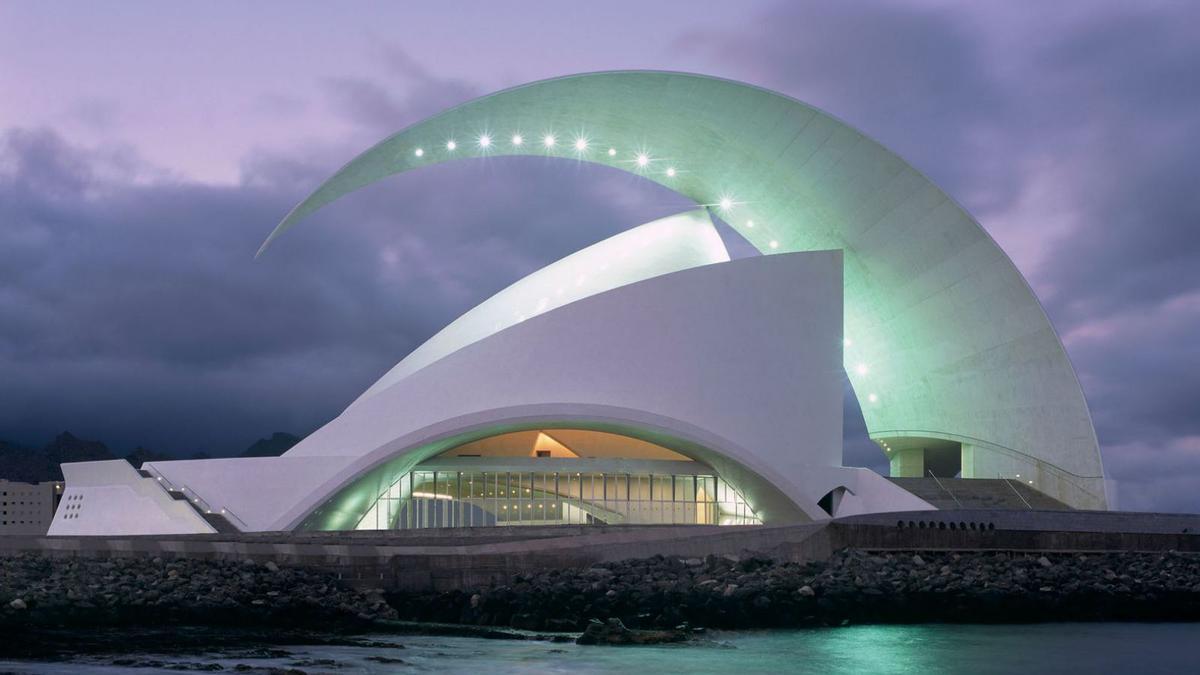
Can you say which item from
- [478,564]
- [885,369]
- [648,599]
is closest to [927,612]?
[648,599]

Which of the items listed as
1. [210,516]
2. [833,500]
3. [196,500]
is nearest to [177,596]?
[210,516]

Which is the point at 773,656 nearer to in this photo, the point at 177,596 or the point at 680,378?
the point at 177,596

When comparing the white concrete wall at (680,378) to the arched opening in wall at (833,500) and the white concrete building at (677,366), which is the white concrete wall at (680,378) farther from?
the arched opening in wall at (833,500)

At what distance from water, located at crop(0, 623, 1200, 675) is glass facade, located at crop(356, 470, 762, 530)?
14980mm

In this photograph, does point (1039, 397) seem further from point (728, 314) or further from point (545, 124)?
point (545, 124)

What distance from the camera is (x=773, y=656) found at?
1338cm

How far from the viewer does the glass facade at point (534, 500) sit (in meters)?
29.9

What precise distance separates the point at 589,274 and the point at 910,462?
15.8 meters

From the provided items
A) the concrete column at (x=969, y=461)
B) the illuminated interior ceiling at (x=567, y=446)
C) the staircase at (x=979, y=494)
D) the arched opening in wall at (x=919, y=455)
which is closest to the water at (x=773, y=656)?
the staircase at (x=979, y=494)

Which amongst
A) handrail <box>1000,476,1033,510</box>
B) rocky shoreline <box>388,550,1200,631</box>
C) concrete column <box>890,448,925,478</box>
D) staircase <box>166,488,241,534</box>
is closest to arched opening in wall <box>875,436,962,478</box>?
concrete column <box>890,448,925,478</box>

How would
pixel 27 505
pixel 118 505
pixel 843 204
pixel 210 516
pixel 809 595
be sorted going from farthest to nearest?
pixel 27 505
pixel 843 204
pixel 118 505
pixel 210 516
pixel 809 595

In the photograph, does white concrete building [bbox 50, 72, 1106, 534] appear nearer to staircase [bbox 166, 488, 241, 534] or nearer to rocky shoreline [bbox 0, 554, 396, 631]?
staircase [bbox 166, 488, 241, 534]

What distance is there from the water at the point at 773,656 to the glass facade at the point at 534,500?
15.0m

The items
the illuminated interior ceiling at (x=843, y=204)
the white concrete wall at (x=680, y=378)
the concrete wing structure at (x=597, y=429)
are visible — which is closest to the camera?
the concrete wing structure at (x=597, y=429)
